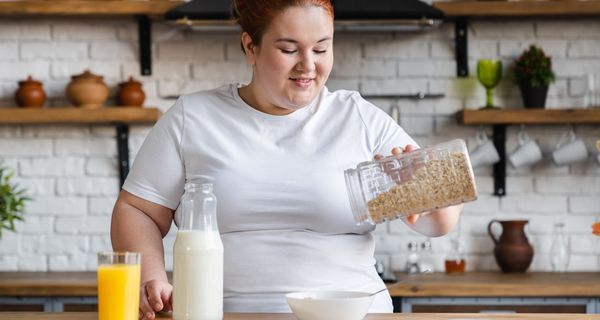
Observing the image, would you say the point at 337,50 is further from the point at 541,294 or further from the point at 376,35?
the point at 541,294

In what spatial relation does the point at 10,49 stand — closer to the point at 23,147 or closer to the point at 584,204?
the point at 23,147

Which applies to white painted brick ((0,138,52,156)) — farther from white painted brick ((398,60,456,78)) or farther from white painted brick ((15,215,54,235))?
white painted brick ((398,60,456,78))

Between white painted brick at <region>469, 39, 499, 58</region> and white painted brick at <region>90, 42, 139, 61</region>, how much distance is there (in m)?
1.47

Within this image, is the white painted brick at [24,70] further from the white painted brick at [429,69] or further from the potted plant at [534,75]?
the potted plant at [534,75]

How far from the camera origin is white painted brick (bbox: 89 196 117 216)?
375 cm

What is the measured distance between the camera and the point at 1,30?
12.5ft

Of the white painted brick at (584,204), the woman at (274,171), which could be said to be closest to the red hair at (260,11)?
the woman at (274,171)

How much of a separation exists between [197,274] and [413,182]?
41cm

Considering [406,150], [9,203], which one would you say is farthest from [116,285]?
[9,203]

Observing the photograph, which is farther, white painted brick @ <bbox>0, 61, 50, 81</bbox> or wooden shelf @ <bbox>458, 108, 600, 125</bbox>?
white painted brick @ <bbox>0, 61, 50, 81</bbox>

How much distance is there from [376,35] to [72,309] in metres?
1.71

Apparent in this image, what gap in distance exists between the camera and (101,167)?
3.77 meters

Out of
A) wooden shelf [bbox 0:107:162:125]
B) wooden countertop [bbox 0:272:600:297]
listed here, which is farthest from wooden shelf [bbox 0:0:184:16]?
wooden countertop [bbox 0:272:600:297]

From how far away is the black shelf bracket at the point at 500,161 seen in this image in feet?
12.2
